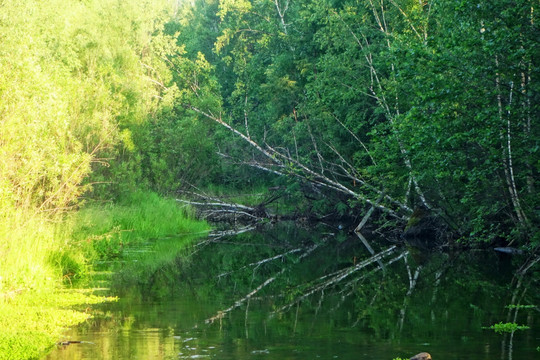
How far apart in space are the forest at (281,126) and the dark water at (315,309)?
1.09 m

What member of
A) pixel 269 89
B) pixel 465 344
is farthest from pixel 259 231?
pixel 465 344

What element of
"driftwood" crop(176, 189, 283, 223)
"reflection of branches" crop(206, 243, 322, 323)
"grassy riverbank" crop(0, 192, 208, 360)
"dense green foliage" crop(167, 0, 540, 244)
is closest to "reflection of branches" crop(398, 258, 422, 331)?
"dense green foliage" crop(167, 0, 540, 244)

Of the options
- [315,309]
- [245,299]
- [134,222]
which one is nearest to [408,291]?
[315,309]

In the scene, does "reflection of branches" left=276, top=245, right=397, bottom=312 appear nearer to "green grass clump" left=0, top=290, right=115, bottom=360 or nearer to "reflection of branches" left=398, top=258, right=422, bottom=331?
"reflection of branches" left=398, top=258, right=422, bottom=331

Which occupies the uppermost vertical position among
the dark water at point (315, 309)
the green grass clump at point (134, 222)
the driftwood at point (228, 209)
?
the driftwood at point (228, 209)

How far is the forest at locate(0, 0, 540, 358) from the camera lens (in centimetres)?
1531

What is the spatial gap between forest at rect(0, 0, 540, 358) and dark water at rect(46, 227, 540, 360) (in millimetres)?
1088

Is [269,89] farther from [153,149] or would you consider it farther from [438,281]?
[438,281]

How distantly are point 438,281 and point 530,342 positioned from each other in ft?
22.0

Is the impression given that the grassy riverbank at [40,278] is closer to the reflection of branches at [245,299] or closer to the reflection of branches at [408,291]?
the reflection of branches at [245,299]

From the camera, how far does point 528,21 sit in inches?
614

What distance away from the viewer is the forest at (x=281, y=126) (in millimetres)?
15312

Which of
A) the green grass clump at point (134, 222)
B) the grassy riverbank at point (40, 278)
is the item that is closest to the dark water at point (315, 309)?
the grassy riverbank at point (40, 278)

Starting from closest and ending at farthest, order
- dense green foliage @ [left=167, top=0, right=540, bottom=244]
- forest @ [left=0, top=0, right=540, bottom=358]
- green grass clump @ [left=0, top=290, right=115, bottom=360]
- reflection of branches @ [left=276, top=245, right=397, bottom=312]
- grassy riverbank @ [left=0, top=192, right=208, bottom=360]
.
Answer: green grass clump @ [left=0, top=290, right=115, bottom=360], grassy riverbank @ [left=0, top=192, right=208, bottom=360], reflection of branches @ [left=276, top=245, right=397, bottom=312], forest @ [left=0, top=0, right=540, bottom=358], dense green foliage @ [left=167, top=0, right=540, bottom=244]
